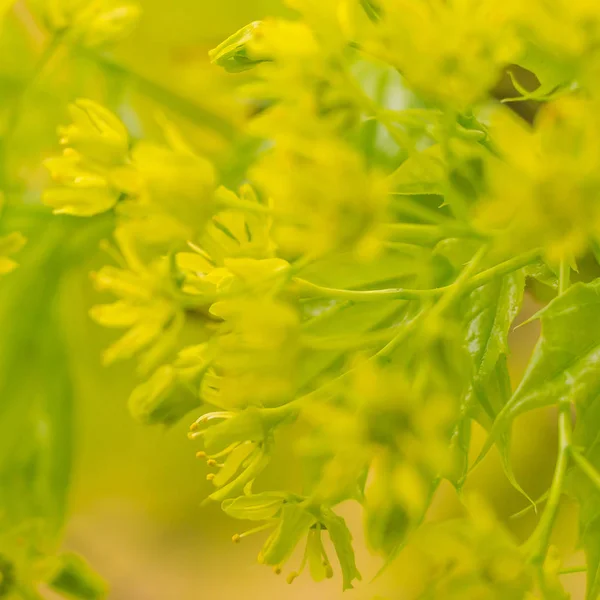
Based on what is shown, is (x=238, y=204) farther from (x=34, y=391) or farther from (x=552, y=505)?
(x=34, y=391)

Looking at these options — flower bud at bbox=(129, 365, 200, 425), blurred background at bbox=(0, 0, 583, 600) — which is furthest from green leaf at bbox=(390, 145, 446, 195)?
blurred background at bbox=(0, 0, 583, 600)

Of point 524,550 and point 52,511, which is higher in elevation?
point 524,550

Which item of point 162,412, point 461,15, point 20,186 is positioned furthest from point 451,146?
point 20,186

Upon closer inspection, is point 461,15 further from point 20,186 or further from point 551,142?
point 20,186

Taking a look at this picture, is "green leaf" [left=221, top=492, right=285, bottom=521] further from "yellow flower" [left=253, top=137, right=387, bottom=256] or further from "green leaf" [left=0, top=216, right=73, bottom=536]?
"green leaf" [left=0, top=216, right=73, bottom=536]

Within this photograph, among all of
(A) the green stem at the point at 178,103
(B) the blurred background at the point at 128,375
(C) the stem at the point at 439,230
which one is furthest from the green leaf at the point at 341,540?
(A) the green stem at the point at 178,103

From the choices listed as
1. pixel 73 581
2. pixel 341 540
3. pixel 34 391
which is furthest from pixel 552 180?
pixel 34 391

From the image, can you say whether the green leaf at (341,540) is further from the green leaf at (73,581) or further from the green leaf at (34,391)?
the green leaf at (34,391)
